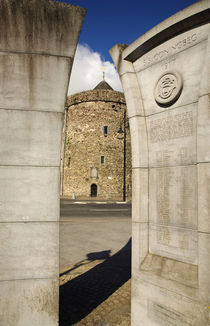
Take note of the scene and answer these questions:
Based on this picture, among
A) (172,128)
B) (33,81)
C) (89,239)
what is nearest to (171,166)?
(172,128)

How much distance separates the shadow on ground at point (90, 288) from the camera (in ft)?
13.9

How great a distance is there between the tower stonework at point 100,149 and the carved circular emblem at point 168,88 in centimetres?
2823

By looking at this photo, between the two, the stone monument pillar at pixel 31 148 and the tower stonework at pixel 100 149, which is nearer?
the stone monument pillar at pixel 31 148

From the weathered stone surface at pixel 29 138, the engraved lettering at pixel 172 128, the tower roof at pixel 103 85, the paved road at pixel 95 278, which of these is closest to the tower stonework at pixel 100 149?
the tower roof at pixel 103 85

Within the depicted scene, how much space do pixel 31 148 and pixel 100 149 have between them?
29.4 meters

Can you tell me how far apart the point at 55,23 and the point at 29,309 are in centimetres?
370

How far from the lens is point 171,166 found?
12.1 ft

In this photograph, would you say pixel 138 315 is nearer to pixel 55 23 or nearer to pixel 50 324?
pixel 50 324

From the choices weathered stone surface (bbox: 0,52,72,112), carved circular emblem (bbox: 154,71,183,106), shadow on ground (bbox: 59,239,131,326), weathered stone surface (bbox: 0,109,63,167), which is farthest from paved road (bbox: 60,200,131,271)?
carved circular emblem (bbox: 154,71,183,106)

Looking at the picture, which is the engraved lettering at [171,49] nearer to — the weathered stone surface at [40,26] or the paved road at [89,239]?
the weathered stone surface at [40,26]

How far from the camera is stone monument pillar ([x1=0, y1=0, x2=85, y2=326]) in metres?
3.04

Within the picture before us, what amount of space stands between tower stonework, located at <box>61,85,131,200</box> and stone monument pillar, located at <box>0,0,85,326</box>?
94.1 feet

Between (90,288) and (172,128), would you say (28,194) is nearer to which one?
(172,128)

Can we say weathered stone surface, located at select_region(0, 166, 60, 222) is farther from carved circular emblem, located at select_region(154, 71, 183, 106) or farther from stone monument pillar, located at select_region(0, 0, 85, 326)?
carved circular emblem, located at select_region(154, 71, 183, 106)
